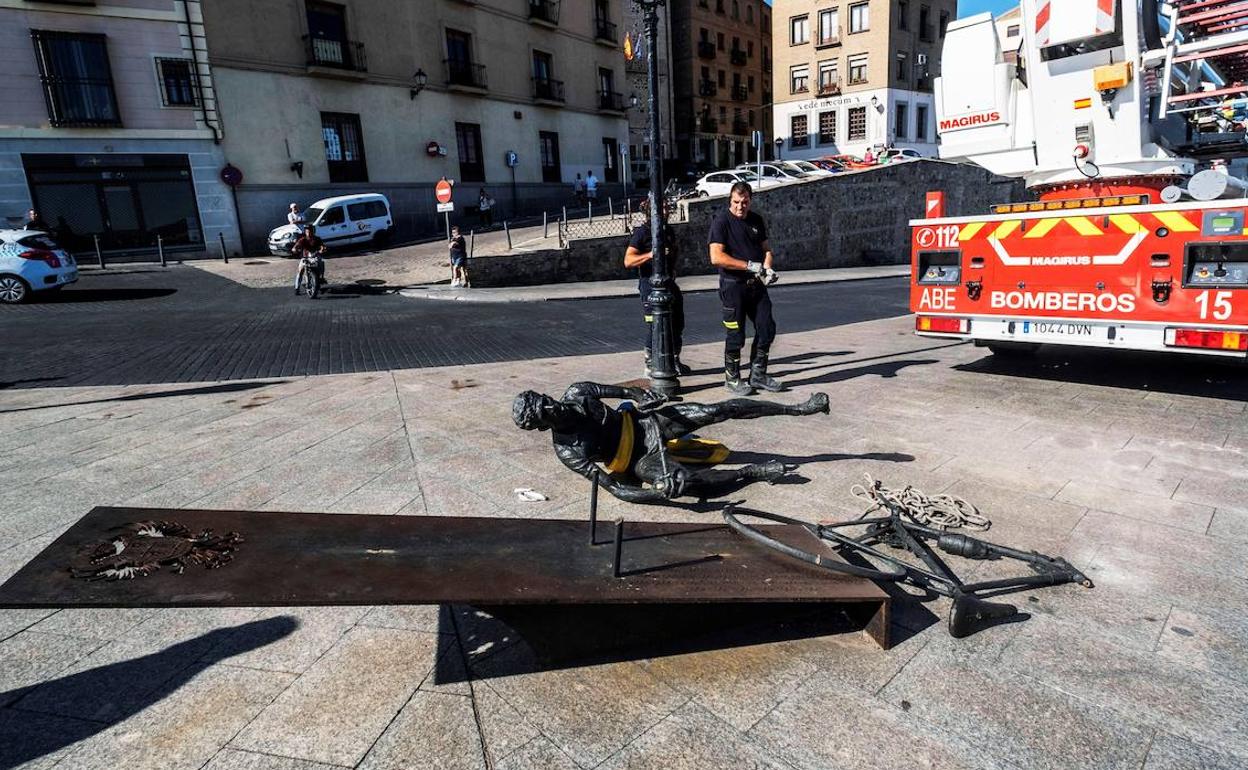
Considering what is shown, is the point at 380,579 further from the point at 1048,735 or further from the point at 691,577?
the point at 1048,735

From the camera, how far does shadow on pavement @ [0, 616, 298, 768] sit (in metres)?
2.21

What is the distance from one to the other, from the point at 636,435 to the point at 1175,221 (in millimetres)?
4447

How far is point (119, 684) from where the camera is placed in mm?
2484

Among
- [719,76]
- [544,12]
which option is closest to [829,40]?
[719,76]

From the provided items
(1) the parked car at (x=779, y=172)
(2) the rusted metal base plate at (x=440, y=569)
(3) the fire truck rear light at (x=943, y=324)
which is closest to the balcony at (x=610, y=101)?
(1) the parked car at (x=779, y=172)

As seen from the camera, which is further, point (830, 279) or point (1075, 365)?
point (830, 279)

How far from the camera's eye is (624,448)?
13.0ft

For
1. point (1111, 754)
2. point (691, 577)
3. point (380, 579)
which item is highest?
point (380, 579)

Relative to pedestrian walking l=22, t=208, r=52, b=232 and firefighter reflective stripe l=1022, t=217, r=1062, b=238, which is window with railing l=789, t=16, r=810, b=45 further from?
firefighter reflective stripe l=1022, t=217, r=1062, b=238

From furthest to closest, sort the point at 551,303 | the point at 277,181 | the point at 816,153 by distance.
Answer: the point at 816,153
the point at 277,181
the point at 551,303

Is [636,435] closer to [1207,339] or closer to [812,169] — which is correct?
[1207,339]

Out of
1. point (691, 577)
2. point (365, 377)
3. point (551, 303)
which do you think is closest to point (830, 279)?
point (551, 303)

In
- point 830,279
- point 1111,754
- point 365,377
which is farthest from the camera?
point 830,279

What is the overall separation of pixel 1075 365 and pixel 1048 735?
643cm
